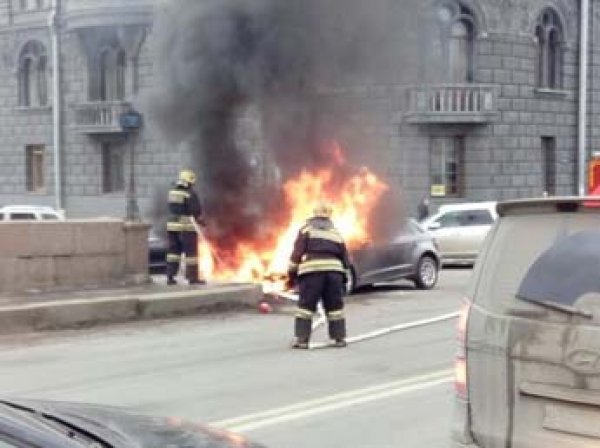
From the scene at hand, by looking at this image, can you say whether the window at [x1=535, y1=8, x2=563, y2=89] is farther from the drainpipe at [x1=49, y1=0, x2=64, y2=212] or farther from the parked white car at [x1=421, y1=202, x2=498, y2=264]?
the drainpipe at [x1=49, y1=0, x2=64, y2=212]

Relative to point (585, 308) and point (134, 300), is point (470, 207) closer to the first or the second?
point (134, 300)

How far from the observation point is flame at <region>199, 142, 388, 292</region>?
55.3ft

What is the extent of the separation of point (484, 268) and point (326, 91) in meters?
15.0

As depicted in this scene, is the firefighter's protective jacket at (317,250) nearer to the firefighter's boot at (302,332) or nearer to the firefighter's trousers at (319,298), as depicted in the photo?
the firefighter's trousers at (319,298)

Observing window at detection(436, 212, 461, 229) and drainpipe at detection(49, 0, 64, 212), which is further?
drainpipe at detection(49, 0, 64, 212)

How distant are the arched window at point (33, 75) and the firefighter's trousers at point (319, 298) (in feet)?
103

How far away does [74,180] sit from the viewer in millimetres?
39156

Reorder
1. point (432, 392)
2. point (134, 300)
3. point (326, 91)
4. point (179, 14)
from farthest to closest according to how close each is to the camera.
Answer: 1. point (179, 14)
2. point (326, 91)
3. point (134, 300)
4. point (432, 392)

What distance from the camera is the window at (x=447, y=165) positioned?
3312 centimetres

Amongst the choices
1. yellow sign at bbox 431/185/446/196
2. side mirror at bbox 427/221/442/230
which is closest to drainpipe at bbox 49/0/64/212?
yellow sign at bbox 431/185/446/196

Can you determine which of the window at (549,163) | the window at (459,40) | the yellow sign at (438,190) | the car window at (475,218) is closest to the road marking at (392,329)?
the car window at (475,218)

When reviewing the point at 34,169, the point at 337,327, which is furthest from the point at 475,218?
the point at 34,169

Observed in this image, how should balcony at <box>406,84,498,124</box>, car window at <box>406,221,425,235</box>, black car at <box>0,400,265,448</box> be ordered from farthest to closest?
balcony at <box>406,84,498,124</box> < car window at <box>406,221,425,235</box> < black car at <box>0,400,265,448</box>

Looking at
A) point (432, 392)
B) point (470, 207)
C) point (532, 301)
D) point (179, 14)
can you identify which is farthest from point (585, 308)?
point (470, 207)
